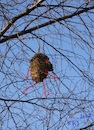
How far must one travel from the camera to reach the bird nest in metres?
1.63

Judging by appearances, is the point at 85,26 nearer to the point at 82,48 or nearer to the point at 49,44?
the point at 82,48

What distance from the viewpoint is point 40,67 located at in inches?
64.2

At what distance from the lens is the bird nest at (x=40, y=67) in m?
1.63

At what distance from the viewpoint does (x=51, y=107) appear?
81.2 inches

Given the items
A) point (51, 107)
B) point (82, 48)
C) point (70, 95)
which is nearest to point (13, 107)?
point (51, 107)

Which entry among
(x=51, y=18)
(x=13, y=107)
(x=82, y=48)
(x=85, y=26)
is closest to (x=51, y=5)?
(x=51, y=18)

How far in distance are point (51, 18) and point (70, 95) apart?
70 cm

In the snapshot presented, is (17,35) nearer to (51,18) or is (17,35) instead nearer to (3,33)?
(3,33)

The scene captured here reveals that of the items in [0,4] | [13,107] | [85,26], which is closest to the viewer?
[85,26]

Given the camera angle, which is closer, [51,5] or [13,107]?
[51,5]

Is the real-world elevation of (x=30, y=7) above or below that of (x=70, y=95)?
above

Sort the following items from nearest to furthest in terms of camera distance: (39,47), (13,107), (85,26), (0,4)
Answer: (39,47) → (85,26) → (0,4) → (13,107)

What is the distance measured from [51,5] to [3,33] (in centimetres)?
51

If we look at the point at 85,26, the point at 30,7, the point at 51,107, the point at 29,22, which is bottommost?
the point at 51,107
